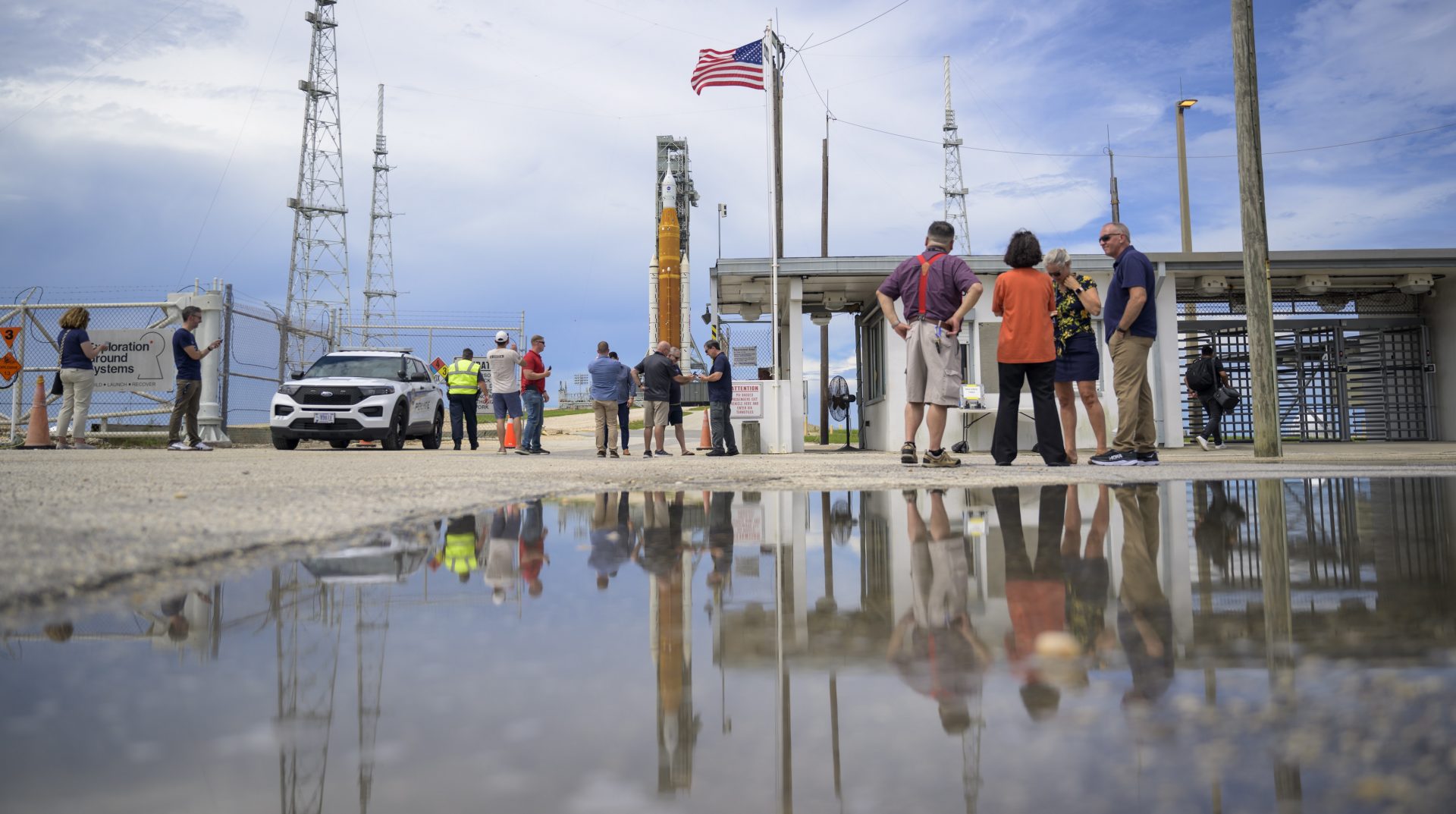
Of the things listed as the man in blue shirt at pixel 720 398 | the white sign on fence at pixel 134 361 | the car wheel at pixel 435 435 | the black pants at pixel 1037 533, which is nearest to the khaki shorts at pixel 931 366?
the black pants at pixel 1037 533

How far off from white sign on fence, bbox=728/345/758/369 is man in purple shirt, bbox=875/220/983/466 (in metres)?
10.4

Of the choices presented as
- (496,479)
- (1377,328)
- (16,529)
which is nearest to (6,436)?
(496,479)

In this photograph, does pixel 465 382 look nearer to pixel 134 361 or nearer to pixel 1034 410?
pixel 134 361

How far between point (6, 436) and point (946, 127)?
122 ft

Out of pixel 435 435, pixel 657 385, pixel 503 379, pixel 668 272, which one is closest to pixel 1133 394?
pixel 657 385

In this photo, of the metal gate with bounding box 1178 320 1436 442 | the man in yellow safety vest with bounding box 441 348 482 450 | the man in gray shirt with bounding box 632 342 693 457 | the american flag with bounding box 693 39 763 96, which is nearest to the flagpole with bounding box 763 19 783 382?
the american flag with bounding box 693 39 763 96

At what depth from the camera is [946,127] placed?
4369 cm

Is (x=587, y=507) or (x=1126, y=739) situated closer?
(x=1126, y=739)

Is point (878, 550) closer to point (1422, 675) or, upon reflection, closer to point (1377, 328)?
point (1422, 675)

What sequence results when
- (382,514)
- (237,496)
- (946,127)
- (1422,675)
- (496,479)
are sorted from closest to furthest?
(1422,675) → (382,514) → (237,496) → (496,479) → (946,127)

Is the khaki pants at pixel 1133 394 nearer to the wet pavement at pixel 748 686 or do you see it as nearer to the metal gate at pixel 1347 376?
the wet pavement at pixel 748 686

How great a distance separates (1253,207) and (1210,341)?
13.0 m

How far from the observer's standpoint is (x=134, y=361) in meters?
17.8

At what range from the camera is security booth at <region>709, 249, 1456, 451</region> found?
17.5 m
